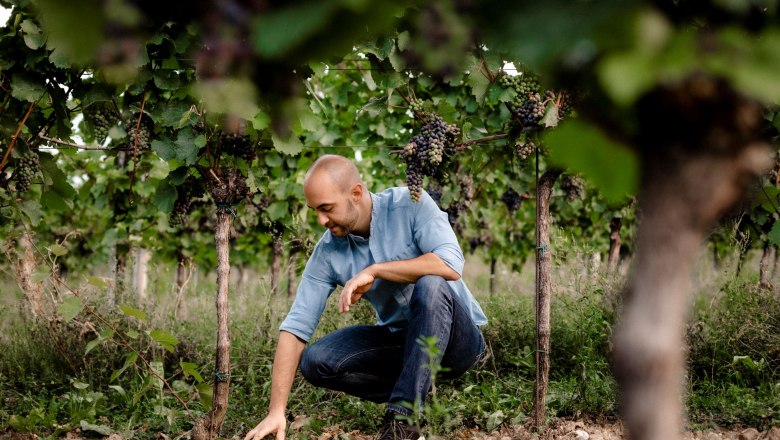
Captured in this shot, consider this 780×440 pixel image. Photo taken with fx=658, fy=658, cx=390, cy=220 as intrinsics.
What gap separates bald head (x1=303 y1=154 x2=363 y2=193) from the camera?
303 cm

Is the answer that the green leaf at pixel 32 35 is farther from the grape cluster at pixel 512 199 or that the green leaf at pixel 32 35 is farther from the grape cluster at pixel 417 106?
the grape cluster at pixel 512 199

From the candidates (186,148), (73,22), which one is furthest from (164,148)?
(73,22)

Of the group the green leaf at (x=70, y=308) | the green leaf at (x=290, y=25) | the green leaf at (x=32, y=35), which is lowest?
the green leaf at (x=70, y=308)

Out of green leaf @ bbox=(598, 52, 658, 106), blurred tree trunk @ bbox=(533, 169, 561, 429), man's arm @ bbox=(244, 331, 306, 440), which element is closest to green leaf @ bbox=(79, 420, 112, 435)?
man's arm @ bbox=(244, 331, 306, 440)

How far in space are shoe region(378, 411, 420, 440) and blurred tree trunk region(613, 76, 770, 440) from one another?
1.76 metres

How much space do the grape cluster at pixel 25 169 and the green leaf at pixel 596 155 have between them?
126 inches

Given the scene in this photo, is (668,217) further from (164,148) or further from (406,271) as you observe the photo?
(164,148)

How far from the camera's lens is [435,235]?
3012 mm

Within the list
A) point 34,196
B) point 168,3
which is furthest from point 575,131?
point 34,196

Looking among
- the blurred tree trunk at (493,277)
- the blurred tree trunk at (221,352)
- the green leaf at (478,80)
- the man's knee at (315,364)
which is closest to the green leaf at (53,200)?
the blurred tree trunk at (221,352)

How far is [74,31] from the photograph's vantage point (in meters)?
0.66

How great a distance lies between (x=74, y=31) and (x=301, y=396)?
311cm

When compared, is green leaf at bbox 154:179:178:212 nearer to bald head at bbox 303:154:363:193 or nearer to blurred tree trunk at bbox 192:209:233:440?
blurred tree trunk at bbox 192:209:233:440

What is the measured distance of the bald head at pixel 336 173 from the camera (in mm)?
3033
